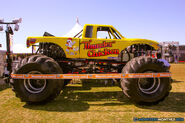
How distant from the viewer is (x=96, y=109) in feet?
12.5

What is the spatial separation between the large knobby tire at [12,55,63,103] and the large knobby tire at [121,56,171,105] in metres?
2.08

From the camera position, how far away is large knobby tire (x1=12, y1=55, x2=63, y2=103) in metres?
4.05

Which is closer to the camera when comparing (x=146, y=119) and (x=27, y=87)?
(x=146, y=119)

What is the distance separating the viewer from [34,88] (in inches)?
170

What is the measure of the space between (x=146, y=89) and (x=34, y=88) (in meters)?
3.56

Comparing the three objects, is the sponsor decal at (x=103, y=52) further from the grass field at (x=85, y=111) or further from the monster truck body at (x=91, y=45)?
the grass field at (x=85, y=111)

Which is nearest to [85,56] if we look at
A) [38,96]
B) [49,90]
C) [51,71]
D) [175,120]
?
[51,71]

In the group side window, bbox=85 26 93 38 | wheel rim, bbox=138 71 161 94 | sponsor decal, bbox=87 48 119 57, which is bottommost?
wheel rim, bbox=138 71 161 94

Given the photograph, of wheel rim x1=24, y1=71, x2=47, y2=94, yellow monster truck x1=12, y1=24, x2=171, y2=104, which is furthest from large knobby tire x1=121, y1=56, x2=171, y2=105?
wheel rim x1=24, y1=71, x2=47, y2=94

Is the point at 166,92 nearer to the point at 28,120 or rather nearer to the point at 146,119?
the point at 146,119

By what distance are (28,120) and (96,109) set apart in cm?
172

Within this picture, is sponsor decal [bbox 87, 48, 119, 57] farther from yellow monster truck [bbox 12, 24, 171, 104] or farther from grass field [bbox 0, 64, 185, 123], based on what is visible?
grass field [bbox 0, 64, 185, 123]

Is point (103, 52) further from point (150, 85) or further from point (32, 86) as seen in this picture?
point (32, 86)

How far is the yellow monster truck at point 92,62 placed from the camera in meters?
4.08
